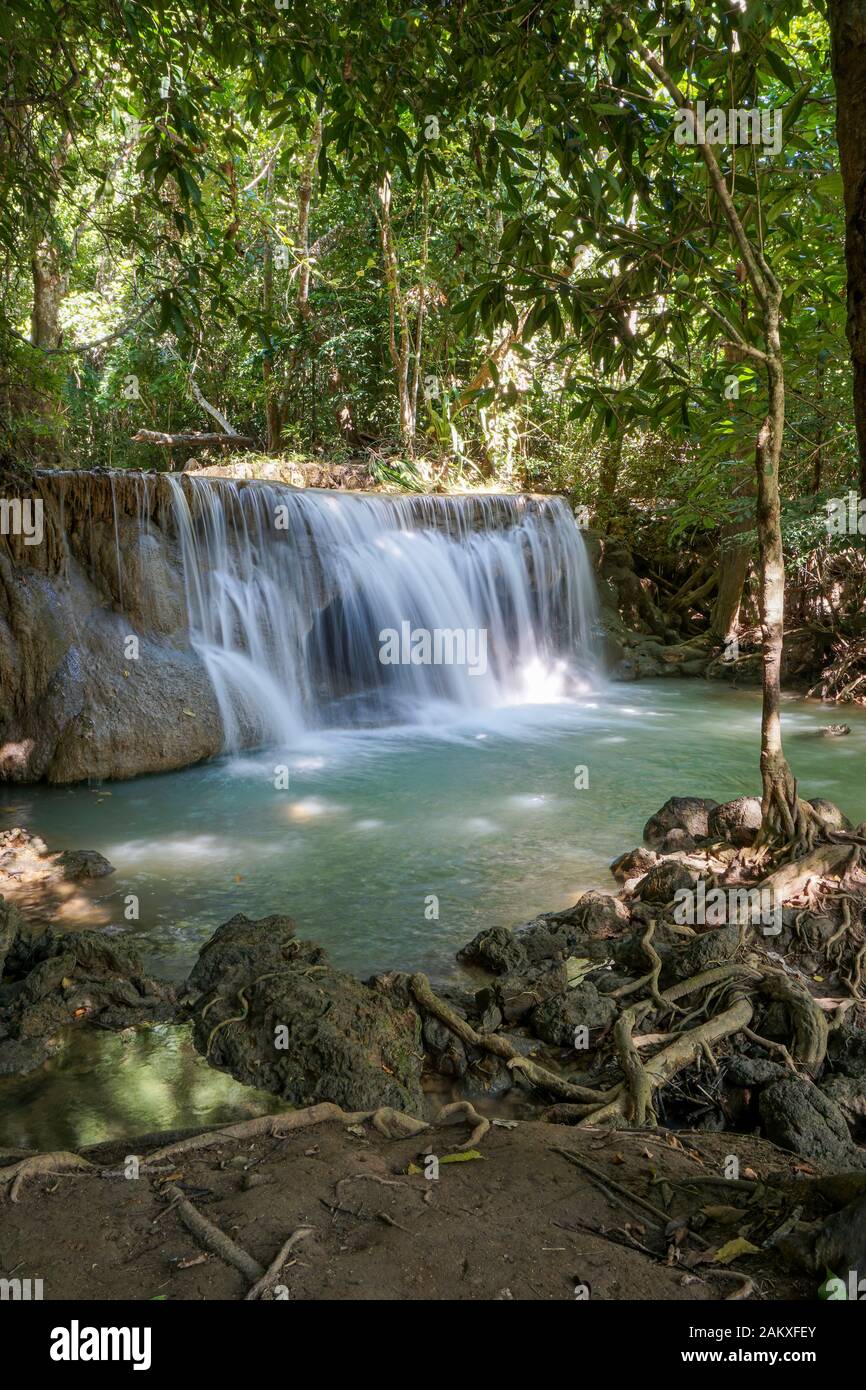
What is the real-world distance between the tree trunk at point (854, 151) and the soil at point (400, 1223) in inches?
77.2

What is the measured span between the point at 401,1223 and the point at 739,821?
14.1ft

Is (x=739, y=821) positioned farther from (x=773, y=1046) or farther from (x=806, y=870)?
(x=773, y=1046)

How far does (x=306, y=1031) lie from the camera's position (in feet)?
12.5

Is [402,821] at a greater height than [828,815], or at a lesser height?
lesser

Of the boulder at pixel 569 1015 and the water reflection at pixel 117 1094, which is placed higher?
the boulder at pixel 569 1015

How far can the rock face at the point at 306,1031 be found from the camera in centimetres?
361

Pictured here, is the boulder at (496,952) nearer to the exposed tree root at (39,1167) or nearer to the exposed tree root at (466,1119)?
the exposed tree root at (466,1119)

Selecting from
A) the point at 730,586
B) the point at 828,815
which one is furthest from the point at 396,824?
the point at 730,586

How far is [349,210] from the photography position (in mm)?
18625

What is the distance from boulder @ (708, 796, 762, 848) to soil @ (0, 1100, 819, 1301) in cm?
312

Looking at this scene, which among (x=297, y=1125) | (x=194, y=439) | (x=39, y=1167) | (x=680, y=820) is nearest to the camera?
(x=39, y=1167)

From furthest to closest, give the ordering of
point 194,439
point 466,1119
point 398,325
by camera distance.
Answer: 1. point 398,325
2. point 194,439
3. point 466,1119

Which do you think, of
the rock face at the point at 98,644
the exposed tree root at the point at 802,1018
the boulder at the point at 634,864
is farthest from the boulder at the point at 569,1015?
the rock face at the point at 98,644

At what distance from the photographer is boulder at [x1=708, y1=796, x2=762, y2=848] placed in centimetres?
597
